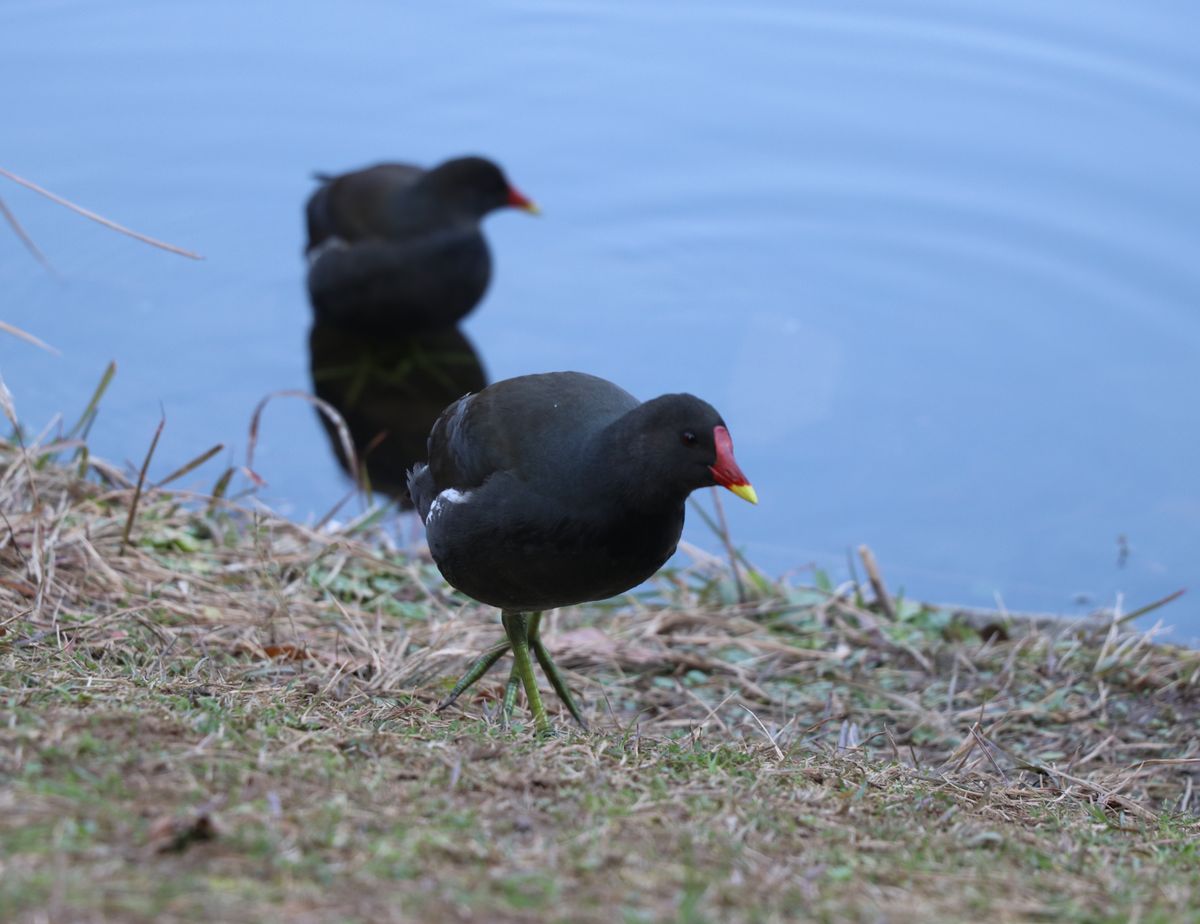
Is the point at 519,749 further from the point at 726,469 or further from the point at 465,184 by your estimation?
the point at 465,184

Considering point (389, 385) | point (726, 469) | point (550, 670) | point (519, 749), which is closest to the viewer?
point (519, 749)

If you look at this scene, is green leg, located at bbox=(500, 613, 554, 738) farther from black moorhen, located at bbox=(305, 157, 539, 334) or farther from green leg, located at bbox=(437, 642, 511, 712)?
black moorhen, located at bbox=(305, 157, 539, 334)

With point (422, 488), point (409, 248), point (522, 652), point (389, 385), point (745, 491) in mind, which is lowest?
point (389, 385)

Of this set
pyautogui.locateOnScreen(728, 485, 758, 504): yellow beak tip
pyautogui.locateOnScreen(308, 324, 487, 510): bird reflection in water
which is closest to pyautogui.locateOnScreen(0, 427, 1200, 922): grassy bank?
pyautogui.locateOnScreen(728, 485, 758, 504): yellow beak tip

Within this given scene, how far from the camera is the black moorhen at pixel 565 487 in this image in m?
3.02

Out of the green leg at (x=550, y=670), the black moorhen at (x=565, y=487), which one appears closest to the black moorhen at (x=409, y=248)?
the green leg at (x=550, y=670)

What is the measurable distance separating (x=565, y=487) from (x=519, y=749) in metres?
0.65

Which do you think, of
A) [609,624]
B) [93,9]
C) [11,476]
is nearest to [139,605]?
[11,476]

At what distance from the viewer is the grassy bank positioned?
77.9 inches

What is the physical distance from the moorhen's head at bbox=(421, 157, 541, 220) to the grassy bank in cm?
241

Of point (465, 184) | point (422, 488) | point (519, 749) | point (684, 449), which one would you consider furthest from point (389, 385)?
point (519, 749)

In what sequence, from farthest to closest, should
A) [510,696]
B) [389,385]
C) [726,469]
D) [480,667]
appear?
1. [389,385]
2. [480,667]
3. [510,696]
4. [726,469]

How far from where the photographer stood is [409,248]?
6.91 metres

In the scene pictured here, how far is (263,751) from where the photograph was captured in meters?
2.35
